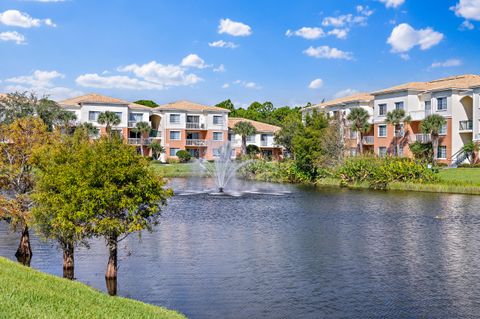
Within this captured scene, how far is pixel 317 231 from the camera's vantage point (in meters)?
25.6

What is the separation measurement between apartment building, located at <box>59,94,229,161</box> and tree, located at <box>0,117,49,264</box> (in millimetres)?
58382

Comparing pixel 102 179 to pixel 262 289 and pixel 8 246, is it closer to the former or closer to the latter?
pixel 262 289

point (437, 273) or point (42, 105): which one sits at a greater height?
point (42, 105)

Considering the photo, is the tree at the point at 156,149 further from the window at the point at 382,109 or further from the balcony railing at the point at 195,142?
the window at the point at 382,109

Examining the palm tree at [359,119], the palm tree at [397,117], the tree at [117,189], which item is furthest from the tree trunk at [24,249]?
the palm tree at [359,119]

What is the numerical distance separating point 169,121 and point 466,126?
41311 millimetres

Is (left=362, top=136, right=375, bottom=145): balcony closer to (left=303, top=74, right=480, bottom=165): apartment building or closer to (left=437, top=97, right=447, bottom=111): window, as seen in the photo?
(left=303, top=74, right=480, bottom=165): apartment building

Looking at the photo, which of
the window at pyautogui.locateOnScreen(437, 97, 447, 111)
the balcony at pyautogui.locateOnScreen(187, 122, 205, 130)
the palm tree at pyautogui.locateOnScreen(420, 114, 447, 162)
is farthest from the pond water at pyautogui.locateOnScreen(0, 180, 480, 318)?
the balcony at pyautogui.locateOnScreen(187, 122, 205, 130)

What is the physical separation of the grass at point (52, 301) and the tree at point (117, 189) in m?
3.04

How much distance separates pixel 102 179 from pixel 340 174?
40283 mm

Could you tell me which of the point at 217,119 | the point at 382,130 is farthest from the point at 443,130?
the point at 217,119

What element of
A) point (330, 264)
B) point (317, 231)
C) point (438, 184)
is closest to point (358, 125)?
point (438, 184)

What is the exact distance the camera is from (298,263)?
19188 mm

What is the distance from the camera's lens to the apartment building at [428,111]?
202 feet
